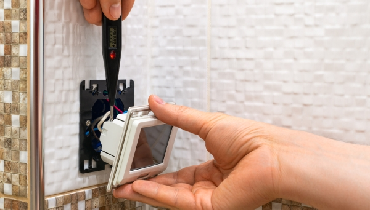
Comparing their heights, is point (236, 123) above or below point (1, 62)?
below

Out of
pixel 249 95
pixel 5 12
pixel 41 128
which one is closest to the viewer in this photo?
pixel 41 128

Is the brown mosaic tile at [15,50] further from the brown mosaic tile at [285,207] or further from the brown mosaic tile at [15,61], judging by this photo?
the brown mosaic tile at [285,207]

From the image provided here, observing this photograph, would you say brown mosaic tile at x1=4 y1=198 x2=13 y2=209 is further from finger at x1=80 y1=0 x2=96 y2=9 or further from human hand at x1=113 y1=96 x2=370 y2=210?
finger at x1=80 y1=0 x2=96 y2=9

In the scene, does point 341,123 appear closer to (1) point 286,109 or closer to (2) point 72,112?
(1) point 286,109

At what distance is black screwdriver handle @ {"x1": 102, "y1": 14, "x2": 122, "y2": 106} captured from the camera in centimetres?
72

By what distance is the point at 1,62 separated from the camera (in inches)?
27.2

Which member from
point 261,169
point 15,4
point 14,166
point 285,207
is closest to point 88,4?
point 15,4

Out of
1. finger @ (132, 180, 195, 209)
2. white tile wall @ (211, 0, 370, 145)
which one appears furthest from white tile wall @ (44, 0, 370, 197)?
finger @ (132, 180, 195, 209)

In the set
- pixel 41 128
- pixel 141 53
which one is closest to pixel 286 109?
pixel 141 53

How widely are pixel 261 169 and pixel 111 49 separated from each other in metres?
0.36

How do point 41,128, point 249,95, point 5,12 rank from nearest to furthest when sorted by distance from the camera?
point 41,128
point 5,12
point 249,95

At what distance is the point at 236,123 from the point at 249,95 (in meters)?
0.09

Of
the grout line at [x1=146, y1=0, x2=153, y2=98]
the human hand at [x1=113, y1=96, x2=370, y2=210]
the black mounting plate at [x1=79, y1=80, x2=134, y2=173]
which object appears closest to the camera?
the human hand at [x1=113, y1=96, x2=370, y2=210]

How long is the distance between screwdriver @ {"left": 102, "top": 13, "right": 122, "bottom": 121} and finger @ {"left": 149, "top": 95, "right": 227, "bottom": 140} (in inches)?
3.5
